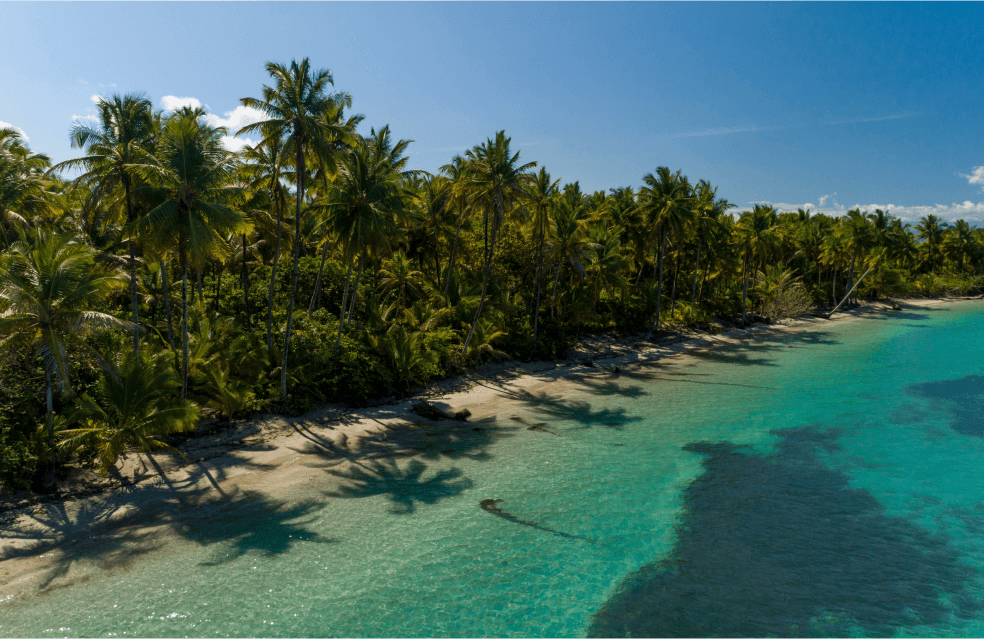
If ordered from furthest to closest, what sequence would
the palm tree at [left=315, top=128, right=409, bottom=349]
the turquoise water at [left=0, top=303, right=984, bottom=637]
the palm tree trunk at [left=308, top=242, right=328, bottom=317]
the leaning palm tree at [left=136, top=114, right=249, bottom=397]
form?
the palm tree trunk at [left=308, top=242, right=328, bottom=317] → the palm tree at [left=315, top=128, right=409, bottom=349] → the leaning palm tree at [left=136, top=114, right=249, bottom=397] → the turquoise water at [left=0, top=303, right=984, bottom=637]

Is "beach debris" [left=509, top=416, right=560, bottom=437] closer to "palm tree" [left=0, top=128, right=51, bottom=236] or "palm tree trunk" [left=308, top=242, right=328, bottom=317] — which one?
"palm tree trunk" [left=308, top=242, right=328, bottom=317]

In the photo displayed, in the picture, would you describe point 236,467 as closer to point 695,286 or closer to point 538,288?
point 538,288

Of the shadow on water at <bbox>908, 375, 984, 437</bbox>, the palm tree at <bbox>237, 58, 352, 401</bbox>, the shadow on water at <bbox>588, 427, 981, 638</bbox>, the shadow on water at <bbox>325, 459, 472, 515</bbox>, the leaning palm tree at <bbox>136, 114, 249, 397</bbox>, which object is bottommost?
the shadow on water at <bbox>588, 427, 981, 638</bbox>

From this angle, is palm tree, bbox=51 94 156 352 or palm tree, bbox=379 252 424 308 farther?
palm tree, bbox=379 252 424 308

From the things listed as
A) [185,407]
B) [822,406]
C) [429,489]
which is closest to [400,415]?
[429,489]

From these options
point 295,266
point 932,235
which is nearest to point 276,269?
point 295,266

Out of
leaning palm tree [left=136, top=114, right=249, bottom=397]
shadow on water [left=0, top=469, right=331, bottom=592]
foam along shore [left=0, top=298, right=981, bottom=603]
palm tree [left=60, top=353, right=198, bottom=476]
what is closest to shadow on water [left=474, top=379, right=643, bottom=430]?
foam along shore [left=0, top=298, right=981, bottom=603]
